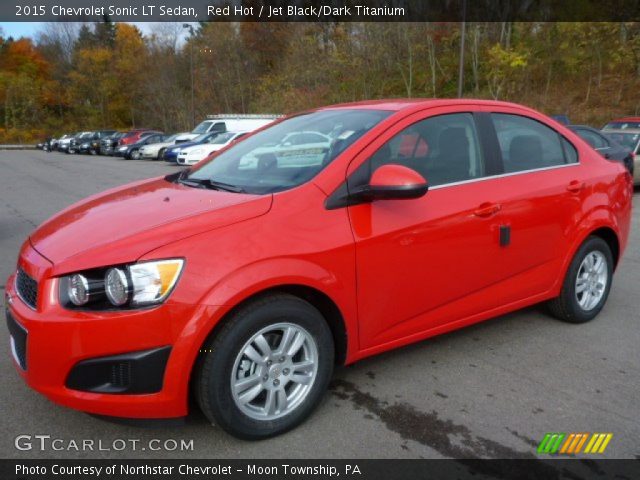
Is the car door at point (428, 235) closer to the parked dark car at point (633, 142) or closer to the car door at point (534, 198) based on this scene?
the car door at point (534, 198)

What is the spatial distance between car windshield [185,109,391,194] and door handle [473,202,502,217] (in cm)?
80

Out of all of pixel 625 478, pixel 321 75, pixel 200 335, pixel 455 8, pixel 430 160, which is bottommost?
pixel 625 478

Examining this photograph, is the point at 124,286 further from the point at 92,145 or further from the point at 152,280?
the point at 92,145

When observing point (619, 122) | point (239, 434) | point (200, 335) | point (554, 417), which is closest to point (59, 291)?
point (200, 335)

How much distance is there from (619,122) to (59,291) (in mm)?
16370

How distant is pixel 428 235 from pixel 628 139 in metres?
11.6

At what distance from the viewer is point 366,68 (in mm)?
30859

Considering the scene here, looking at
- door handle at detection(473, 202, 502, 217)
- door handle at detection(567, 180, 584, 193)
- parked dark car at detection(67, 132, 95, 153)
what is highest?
parked dark car at detection(67, 132, 95, 153)

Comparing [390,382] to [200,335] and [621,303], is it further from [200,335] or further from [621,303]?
[621,303]

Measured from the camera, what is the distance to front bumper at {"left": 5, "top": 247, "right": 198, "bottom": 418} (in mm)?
2385

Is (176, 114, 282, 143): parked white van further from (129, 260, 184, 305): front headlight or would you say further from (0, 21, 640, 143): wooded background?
(129, 260, 184, 305): front headlight

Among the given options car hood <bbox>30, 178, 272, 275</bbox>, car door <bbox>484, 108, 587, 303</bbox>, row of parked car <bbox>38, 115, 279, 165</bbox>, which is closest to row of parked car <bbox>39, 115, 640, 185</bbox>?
row of parked car <bbox>38, 115, 279, 165</bbox>

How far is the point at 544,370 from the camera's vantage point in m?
3.54

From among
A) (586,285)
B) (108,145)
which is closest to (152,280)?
(586,285)
